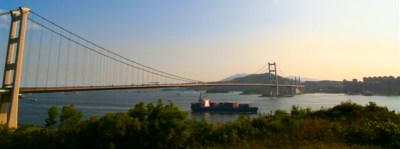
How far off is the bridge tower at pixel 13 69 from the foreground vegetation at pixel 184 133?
11.3m

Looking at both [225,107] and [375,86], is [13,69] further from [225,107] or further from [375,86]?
[375,86]

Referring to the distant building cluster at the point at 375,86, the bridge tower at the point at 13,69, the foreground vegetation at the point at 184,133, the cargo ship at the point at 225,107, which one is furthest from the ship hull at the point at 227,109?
the distant building cluster at the point at 375,86

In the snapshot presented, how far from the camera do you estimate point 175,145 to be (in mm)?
6992

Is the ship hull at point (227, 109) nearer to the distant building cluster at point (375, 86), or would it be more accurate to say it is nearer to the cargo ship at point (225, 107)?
the cargo ship at point (225, 107)

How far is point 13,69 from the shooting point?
1958cm

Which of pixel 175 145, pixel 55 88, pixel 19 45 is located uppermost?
pixel 19 45

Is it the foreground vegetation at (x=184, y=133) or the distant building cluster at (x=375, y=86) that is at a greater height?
the distant building cluster at (x=375, y=86)

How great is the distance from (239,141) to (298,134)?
50.2 inches

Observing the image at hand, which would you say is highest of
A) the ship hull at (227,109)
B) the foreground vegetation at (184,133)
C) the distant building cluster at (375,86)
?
the distant building cluster at (375,86)

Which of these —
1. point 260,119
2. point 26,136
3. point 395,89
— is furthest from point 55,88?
point 395,89

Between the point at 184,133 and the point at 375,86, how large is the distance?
88.9m

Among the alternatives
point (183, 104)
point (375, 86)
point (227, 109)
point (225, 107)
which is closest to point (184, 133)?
point (227, 109)

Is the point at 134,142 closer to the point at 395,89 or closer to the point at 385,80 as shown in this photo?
the point at 395,89

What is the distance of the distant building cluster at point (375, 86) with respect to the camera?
81.8m
